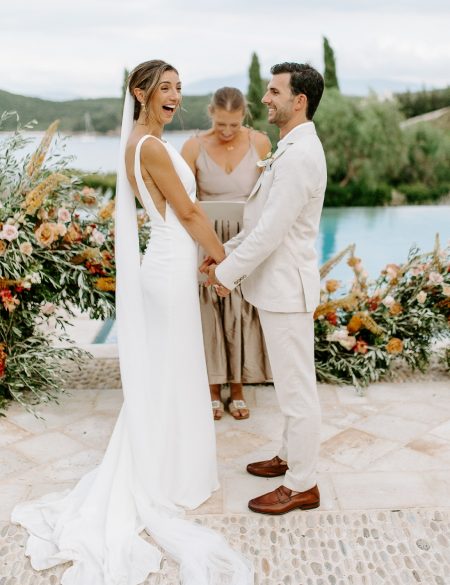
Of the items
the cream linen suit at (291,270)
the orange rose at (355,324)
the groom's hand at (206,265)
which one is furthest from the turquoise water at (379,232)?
the cream linen suit at (291,270)

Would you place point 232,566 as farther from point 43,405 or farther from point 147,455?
point 43,405

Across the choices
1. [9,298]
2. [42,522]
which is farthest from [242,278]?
[9,298]

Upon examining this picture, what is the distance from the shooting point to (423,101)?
1304 inches

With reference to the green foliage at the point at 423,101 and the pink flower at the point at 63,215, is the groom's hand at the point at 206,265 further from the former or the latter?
the green foliage at the point at 423,101

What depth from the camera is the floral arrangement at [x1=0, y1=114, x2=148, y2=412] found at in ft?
12.9

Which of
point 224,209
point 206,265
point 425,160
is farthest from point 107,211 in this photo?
point 425,160

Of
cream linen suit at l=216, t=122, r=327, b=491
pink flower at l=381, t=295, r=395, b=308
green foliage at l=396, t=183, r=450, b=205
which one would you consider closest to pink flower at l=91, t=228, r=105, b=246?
cream linen suit at l=216, t=122, r=327, b=491

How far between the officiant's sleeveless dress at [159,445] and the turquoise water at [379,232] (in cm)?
973

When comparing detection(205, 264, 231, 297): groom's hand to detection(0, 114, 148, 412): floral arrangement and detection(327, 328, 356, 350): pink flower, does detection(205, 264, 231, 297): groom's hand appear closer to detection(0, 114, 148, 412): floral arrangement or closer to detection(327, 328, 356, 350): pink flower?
detection(0, 114, 148, 412): floral arrangement

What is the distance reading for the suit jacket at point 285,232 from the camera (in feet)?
8.14

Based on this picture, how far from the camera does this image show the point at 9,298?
3881 mm

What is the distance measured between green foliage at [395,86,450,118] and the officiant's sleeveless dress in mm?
32555

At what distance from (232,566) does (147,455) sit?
0.62m

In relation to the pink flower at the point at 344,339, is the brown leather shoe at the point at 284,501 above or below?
below
